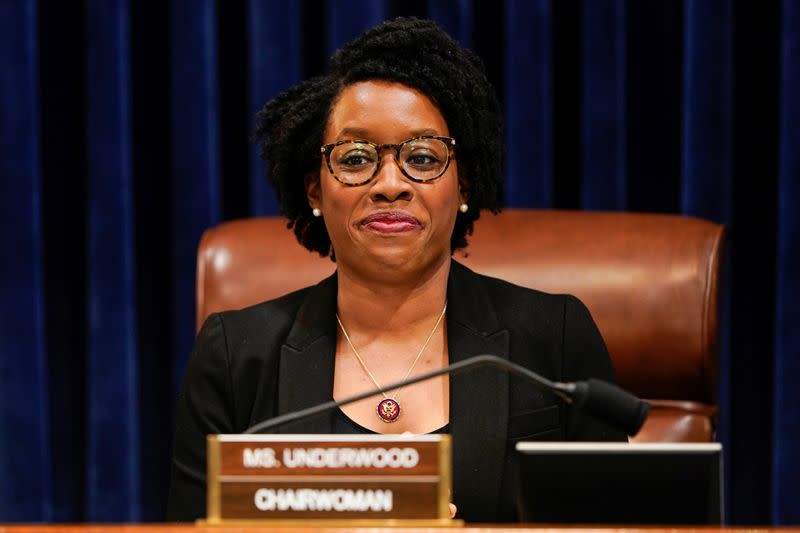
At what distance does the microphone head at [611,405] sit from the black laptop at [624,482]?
9cm

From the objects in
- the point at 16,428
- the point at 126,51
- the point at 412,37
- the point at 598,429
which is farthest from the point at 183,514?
the point at 126,51

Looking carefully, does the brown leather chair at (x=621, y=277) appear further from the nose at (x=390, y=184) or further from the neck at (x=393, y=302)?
the nose at (x=390, y=184)

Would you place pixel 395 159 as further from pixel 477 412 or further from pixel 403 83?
pixel 477 412

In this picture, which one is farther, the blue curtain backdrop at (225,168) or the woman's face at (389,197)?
the blue curtain backdrop at (225,168)

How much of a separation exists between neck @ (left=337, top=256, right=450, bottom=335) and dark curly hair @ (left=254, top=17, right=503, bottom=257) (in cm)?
14

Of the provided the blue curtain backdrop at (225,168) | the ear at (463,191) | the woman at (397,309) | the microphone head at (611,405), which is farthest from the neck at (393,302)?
the blue curtain backdrop at (225,168)

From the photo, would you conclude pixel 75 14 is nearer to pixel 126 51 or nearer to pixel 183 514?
pixel 126 51

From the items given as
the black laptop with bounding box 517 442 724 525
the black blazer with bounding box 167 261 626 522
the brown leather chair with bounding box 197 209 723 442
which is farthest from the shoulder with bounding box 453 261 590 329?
the black laptop with bounding box 517 442 724 525

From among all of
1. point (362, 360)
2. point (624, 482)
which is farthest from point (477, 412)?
point (624, 482)

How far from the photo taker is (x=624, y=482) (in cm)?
85

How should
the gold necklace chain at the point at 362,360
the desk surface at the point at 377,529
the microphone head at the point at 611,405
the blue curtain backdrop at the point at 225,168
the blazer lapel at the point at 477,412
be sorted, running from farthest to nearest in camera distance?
the blue curtain backdrop at the point at 225,168 → the gold necklace chain at the point at 362,360 → the blazer lapel at the point at 477,412 → the microphone head at the point at 611,405 → the desk surface at the point at 377,529

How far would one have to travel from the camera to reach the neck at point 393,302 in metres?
1.51

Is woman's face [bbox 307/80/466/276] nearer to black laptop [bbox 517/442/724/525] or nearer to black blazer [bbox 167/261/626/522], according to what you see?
black blazer [bbox 167/261/626/522]

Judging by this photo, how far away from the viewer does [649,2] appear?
214 cm
